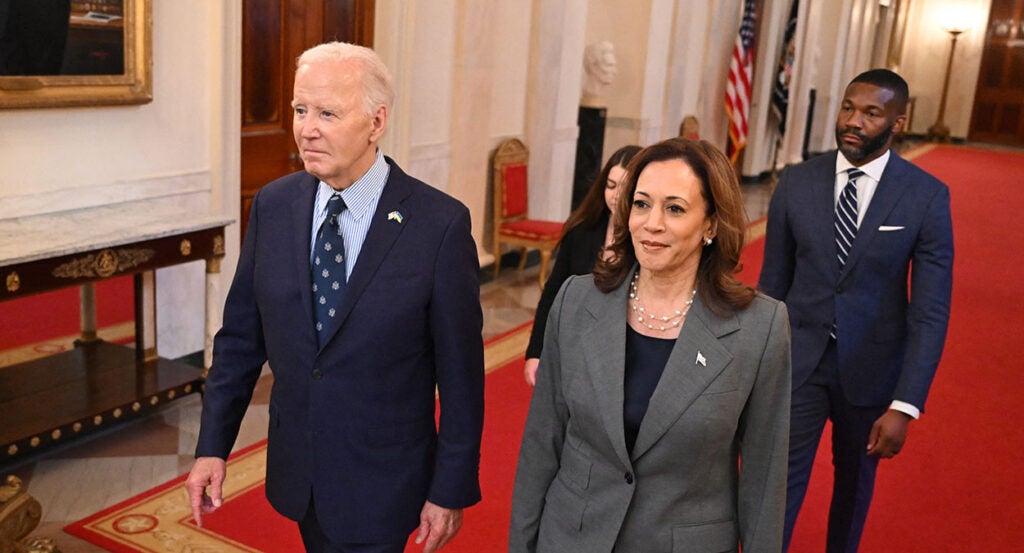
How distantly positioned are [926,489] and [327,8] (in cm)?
482

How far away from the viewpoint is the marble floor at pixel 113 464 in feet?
14.7

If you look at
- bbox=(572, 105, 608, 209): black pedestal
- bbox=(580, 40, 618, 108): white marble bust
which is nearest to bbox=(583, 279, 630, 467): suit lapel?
bbox=(572, 105, 608, 209): black pedestal

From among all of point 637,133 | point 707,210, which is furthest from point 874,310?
point 637,133

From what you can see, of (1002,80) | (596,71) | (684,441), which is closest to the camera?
(684,441)

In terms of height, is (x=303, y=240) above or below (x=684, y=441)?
above

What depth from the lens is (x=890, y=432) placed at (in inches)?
131

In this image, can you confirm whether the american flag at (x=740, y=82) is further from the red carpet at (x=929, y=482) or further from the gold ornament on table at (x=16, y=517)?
the gold ornament on table at (x=16, y=517)

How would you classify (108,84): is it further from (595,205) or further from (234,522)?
(595,205)

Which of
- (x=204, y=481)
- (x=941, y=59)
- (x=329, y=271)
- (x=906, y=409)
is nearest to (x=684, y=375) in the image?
(x=329, y=271)

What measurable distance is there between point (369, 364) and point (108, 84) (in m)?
3.60

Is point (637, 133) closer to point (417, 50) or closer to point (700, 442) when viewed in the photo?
point (417, 50)

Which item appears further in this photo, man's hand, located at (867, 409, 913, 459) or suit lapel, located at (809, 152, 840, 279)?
suit lapel, located at (809, 152, 840, 279)

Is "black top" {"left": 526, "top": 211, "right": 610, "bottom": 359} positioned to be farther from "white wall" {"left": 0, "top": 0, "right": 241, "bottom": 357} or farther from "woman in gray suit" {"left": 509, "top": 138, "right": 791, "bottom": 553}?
"white wall" {"left": 0, "top": 0, "right": 241, "bottom": 357}

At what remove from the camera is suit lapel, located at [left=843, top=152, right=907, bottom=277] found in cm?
338
